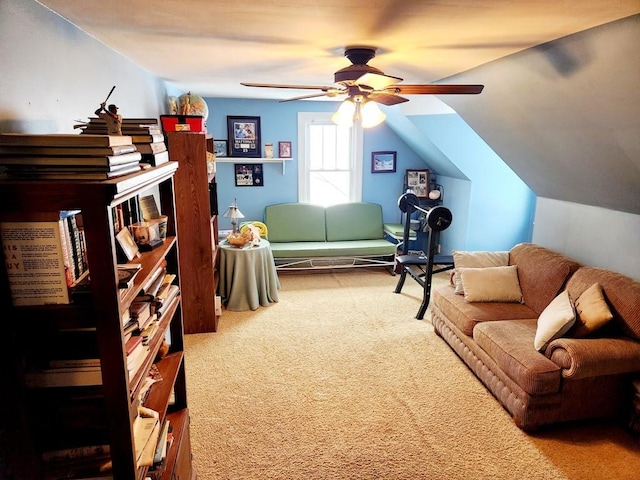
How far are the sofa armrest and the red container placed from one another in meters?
3.24

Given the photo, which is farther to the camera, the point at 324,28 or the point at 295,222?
the point at 295,222

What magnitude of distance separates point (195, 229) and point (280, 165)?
7.75 ft

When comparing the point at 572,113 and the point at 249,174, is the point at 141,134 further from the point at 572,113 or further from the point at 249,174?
the point at 249,174

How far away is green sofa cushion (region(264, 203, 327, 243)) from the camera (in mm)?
5680

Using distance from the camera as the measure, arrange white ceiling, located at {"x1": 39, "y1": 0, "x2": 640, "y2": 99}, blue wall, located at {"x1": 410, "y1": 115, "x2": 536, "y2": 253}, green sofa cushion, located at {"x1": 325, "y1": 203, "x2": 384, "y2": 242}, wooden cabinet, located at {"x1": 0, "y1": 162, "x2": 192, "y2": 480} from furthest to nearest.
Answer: green sofa cushion, located at {"x1": 325, "y1": 203, "x2": 384, "y2": 242} → blue wall, located at {"x1": 410, "y1": 115, "x2": 536, "y2": 253} → white ceiling, located at {"x1": 39, "y1": 0, "x2": 640, "y2": 99} → wooden cabinet, located at {"x1": 0, "y1": 162, "x2": 192, "y2": 480}

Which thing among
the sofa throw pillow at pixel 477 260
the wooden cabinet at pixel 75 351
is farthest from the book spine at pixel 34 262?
the sofa throw pillow at pixel 477 260

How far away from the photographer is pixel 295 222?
573 cm

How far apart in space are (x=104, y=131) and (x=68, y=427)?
37.8 inches

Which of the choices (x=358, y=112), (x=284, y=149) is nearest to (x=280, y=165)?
(x=284, y=149)

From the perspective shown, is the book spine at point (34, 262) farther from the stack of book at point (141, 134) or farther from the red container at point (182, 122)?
the red container at point (182, 122)

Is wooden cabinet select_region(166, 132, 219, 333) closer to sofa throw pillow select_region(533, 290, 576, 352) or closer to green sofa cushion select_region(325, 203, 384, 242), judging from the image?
green sofa cushion select_region(325, 203, 384, 242)

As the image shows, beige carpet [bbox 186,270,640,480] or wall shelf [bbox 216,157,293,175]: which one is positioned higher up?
wall shelf [bbox 216,157,293,175]

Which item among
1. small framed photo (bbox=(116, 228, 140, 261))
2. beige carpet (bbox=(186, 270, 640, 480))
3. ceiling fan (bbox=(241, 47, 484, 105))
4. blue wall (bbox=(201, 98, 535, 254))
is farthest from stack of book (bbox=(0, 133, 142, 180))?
blue wall (bbox=(201, 98, 535, 254))

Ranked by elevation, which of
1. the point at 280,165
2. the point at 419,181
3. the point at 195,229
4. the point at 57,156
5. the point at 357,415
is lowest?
the point at 357,415
